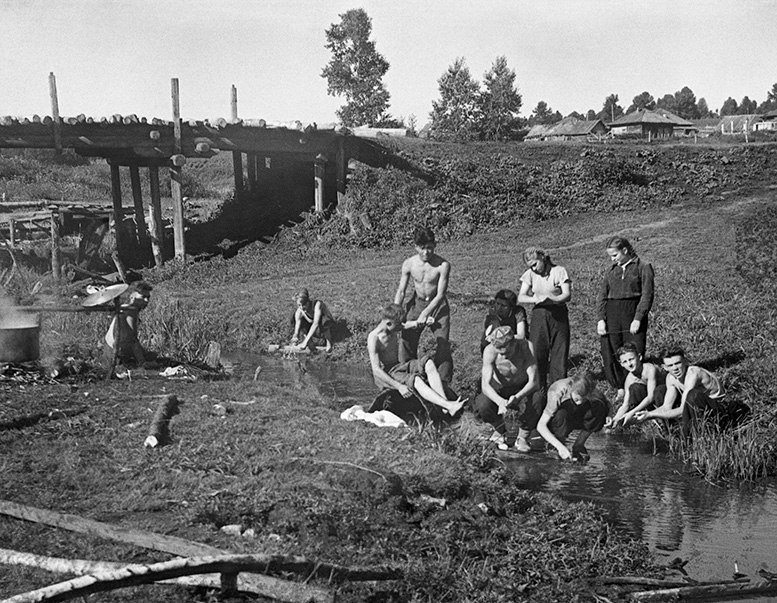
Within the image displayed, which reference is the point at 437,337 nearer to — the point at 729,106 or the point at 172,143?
the point at 172,143

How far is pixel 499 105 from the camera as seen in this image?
54.1m

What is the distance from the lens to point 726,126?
8081 cm

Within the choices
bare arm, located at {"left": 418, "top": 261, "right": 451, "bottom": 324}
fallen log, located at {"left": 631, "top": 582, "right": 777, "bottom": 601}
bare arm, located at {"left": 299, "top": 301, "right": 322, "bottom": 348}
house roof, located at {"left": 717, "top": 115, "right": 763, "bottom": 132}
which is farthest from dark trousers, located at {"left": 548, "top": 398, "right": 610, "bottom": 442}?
house roof, located at {"left": 717, "top": 115, "right": 763, "bottom": 132}

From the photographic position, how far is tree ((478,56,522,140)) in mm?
53250

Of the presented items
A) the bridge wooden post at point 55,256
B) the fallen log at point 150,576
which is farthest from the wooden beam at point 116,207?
the fallen log at point 150,576

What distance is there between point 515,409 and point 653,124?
59.5 metres

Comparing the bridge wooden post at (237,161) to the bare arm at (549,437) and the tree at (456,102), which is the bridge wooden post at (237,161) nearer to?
the bare arm at (549,437)

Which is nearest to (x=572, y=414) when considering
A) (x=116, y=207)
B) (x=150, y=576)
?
(x=150, y=576)

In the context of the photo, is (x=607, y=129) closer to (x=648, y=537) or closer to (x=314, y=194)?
(x=314, y=194)

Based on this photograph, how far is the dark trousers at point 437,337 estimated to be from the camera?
901 centimetres

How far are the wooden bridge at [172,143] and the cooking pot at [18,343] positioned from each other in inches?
370

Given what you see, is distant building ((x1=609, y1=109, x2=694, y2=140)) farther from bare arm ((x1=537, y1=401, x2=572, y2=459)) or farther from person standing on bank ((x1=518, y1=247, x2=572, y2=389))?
bare arm ((x1=537, y1=401, x2=572, y2=459))

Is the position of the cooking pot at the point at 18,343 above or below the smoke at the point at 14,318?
below

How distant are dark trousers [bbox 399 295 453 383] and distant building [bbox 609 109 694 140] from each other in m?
55.7
